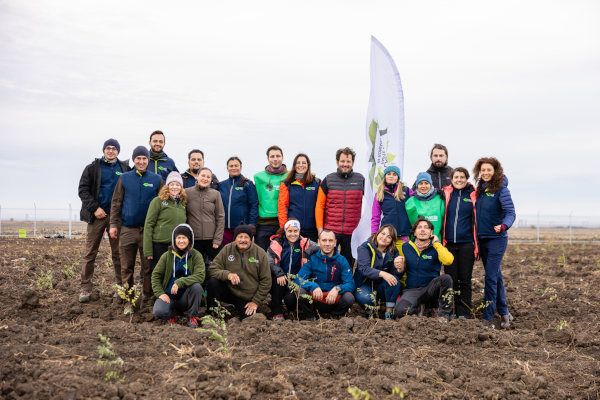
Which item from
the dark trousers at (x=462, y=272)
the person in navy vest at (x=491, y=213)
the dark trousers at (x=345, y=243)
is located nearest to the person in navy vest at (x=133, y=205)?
the dark trousers at (x=345, y=243)

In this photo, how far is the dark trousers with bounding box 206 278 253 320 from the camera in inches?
211

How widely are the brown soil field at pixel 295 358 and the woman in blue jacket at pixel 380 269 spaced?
0.61 metres

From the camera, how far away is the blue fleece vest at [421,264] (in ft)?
17.9

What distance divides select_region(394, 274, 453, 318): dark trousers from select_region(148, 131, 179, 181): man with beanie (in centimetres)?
351

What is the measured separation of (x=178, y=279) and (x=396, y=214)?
8.84 ft

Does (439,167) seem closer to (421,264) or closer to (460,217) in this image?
(460,217)

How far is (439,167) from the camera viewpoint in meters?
6.00

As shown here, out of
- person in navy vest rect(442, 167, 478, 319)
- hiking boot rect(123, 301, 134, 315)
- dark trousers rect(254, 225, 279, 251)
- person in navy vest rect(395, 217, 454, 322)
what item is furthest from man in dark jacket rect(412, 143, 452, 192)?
hiking boot rect(123, 301, 134, 315)

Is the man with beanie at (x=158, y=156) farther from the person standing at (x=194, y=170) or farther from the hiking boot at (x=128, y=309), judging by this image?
the hiking boot at (x=128, y=309)

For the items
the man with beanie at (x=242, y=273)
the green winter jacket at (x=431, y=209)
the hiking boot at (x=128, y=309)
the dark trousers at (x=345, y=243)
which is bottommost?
the hiking boot at (x=128, y=309)

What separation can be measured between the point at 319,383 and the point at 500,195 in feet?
10.9

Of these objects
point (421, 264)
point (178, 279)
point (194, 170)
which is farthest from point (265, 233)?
point (421, 264)

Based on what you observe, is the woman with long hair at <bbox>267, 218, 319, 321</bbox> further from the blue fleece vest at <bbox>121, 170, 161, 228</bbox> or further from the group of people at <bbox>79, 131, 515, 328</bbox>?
the blue fleece vest at <bbox>121, 170, 161, 228</bbox>

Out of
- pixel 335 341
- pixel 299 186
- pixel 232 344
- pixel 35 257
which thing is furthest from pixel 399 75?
pixel 35 257
